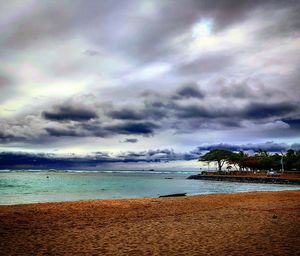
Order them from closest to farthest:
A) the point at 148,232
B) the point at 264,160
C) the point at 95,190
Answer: the point at 148,232, the point at 95,190, the point at 264,160

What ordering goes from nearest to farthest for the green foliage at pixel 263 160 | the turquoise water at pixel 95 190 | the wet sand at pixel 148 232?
the wet sand at pixel 148 232 → the turquoise water at pixel 95 190 → the green foliage at pixel 263 160

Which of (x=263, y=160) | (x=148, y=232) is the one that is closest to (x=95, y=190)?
(x=148, y=232)

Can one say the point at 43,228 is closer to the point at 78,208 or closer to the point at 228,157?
the point at 78,208

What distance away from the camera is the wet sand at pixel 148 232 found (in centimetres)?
966

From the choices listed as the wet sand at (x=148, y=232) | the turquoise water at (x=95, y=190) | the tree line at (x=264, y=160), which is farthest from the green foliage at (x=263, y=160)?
the wet sand at (x=148, y=232)

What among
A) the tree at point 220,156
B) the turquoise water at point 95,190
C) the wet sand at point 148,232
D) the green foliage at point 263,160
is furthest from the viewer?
the tree at point 220,156

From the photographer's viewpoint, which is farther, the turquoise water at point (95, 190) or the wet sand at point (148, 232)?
the turquoise water at point (95, 190)

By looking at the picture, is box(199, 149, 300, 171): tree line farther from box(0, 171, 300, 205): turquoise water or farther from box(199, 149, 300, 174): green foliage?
box(0, 171, 300, 205): turquoise water

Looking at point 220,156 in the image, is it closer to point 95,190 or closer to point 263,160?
point 263,160

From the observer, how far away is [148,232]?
12555 millimetres

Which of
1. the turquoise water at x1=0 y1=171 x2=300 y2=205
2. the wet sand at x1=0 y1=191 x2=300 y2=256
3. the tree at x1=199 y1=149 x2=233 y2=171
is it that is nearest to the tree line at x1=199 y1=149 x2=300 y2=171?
the tree at x1=199 y1=149 x2=233 y2=171

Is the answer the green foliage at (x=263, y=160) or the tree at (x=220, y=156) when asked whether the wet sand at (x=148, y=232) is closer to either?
the green foliage at (x=263, y=160)

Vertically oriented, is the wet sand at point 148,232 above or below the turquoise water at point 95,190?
above

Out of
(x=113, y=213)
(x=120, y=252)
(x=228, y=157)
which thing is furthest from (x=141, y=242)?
(x=228, y=157)
